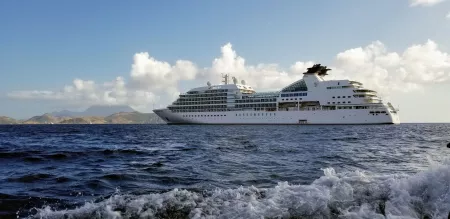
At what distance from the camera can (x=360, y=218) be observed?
6246 millimetres

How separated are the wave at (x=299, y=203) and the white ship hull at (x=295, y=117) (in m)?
73.4

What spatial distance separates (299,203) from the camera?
281 inches

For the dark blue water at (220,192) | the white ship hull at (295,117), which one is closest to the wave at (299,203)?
the dark blue water at (220,192)

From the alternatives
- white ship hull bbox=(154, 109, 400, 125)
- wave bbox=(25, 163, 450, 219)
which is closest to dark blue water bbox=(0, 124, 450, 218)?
wave bbox=(25, 163, 450, 219)

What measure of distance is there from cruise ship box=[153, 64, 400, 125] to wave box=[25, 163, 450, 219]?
74.1 m

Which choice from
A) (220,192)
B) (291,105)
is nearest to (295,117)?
(291,105)

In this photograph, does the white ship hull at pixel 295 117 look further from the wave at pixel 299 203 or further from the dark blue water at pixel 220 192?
the wave at pixel 299 203

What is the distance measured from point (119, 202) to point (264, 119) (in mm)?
78697

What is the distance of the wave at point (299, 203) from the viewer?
6.55 metres

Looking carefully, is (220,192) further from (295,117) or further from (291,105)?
(291,105)

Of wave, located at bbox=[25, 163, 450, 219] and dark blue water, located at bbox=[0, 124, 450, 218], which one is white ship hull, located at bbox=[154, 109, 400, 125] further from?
wave, located at bbox=[25, 163, 450, 219]

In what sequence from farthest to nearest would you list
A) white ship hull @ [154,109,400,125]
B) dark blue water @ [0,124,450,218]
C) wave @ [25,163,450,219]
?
1. white ship hull @ [154,109,400,125]
2. dark blue water @ [0,124,450,218]
3. wave @ [25,163,450,219]

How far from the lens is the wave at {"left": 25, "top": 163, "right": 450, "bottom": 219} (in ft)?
21.5

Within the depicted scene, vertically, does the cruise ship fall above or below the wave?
above
